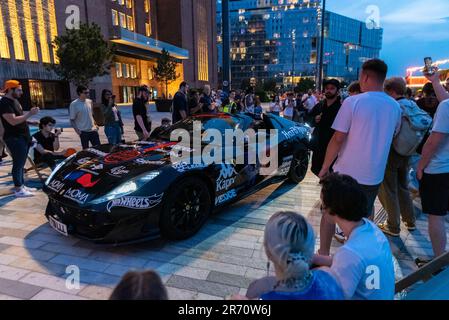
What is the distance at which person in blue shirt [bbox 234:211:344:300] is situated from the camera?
3.79 ft

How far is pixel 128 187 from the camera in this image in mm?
2926

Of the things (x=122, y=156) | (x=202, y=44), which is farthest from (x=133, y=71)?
(x=122, y=156)

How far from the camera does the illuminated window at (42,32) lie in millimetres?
28125

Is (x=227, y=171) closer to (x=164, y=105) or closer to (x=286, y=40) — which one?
(x=164, y=105)

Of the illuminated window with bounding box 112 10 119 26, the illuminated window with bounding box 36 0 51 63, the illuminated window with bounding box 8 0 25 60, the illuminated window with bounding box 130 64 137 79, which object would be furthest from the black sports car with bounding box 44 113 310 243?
the illuminated window with bounding box 130 64 137 79

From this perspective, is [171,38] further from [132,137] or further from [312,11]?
[312,11]

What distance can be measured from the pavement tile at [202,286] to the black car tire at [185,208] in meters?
0.58

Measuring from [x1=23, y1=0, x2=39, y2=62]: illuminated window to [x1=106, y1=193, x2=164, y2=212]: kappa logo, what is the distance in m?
30.8

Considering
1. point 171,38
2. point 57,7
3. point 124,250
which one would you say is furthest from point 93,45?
point 171,38

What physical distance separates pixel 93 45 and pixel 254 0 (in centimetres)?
9981

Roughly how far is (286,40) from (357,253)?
11489cm

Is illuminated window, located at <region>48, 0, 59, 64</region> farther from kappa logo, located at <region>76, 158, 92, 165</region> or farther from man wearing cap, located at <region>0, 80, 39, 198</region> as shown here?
kappa logo, located at <region>76, 158, 92, 165</region>

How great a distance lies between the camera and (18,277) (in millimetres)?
2676
